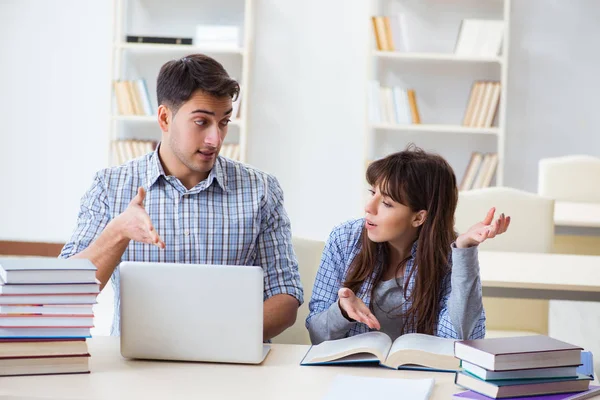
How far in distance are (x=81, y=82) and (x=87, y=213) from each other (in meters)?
3.49

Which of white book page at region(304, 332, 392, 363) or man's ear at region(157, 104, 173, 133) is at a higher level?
man's ear at region(157, 104, 173, 133)

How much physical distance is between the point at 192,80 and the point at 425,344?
0.86m

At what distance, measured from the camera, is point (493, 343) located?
149 cm

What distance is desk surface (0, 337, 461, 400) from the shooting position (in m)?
1.42

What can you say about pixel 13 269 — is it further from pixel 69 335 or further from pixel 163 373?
pixel 163 373

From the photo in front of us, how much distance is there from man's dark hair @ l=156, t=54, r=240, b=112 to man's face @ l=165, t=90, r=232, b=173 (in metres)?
0.02

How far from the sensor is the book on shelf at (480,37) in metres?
4.87

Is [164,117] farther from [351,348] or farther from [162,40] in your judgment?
[162,40]

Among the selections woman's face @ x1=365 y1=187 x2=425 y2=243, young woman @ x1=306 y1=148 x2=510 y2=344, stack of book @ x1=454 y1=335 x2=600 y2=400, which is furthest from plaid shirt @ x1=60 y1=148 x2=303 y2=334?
stack of book @ x1=454 y1=335 x2=600 y2=400

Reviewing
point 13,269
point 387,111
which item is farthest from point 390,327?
point 387,111

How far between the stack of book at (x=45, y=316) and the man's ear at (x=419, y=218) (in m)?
0.85

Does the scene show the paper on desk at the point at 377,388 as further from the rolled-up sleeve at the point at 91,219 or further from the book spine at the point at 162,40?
the book spine at the point at 162,40

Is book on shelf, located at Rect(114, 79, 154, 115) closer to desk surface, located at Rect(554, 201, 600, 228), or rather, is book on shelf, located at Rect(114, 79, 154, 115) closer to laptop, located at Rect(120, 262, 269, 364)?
desk surface, located at Rect(554, 201, 600, 228)

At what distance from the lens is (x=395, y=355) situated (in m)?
1.60
